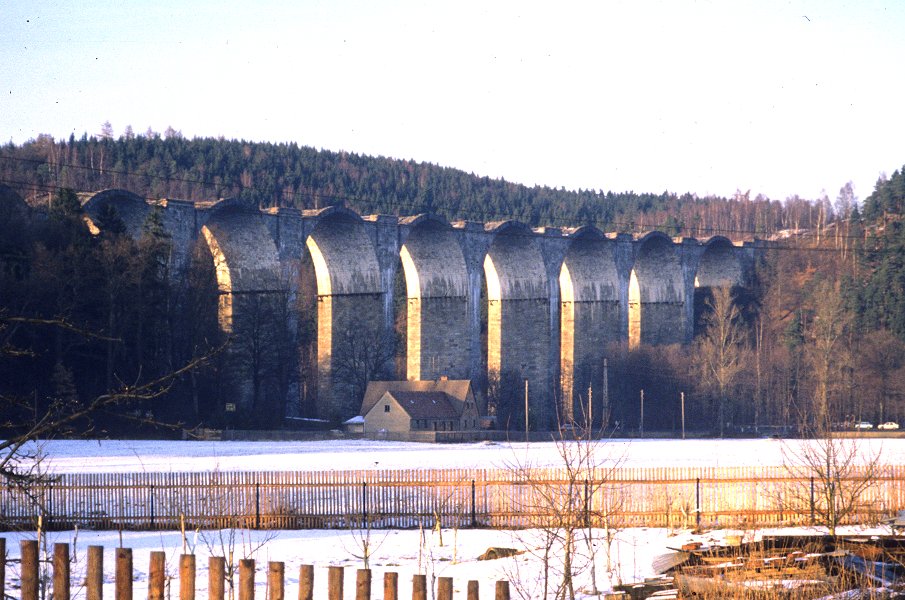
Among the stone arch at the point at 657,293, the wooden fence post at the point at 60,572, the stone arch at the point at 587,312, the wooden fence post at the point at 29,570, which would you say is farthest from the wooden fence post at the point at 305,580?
the stone arch at the point at 657,293

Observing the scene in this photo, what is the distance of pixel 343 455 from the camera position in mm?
41938

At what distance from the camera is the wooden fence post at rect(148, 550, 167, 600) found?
20.6 ft

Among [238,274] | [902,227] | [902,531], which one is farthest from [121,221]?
[902,227]

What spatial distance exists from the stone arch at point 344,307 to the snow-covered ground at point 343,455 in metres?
7.87

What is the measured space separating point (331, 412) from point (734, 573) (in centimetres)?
4994

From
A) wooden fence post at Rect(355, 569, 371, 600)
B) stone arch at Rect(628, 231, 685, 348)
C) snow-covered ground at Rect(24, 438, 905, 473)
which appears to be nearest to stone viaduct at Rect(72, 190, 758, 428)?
stone arch at Rect(628, 231, 685, 348)

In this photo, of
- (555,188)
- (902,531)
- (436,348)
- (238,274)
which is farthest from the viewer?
(555,188)

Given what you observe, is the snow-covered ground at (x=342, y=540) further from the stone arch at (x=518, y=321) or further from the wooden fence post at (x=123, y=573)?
the stone arch at (x=518, y=321)

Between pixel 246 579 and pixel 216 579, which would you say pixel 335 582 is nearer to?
pixel 246 579

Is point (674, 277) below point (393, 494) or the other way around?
the other way around

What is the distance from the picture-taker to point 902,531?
17219 mm

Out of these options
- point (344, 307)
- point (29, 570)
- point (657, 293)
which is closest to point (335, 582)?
point (29, 570)

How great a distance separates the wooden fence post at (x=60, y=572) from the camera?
6.18 metres

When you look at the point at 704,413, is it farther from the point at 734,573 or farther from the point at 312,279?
the point at 734,573
